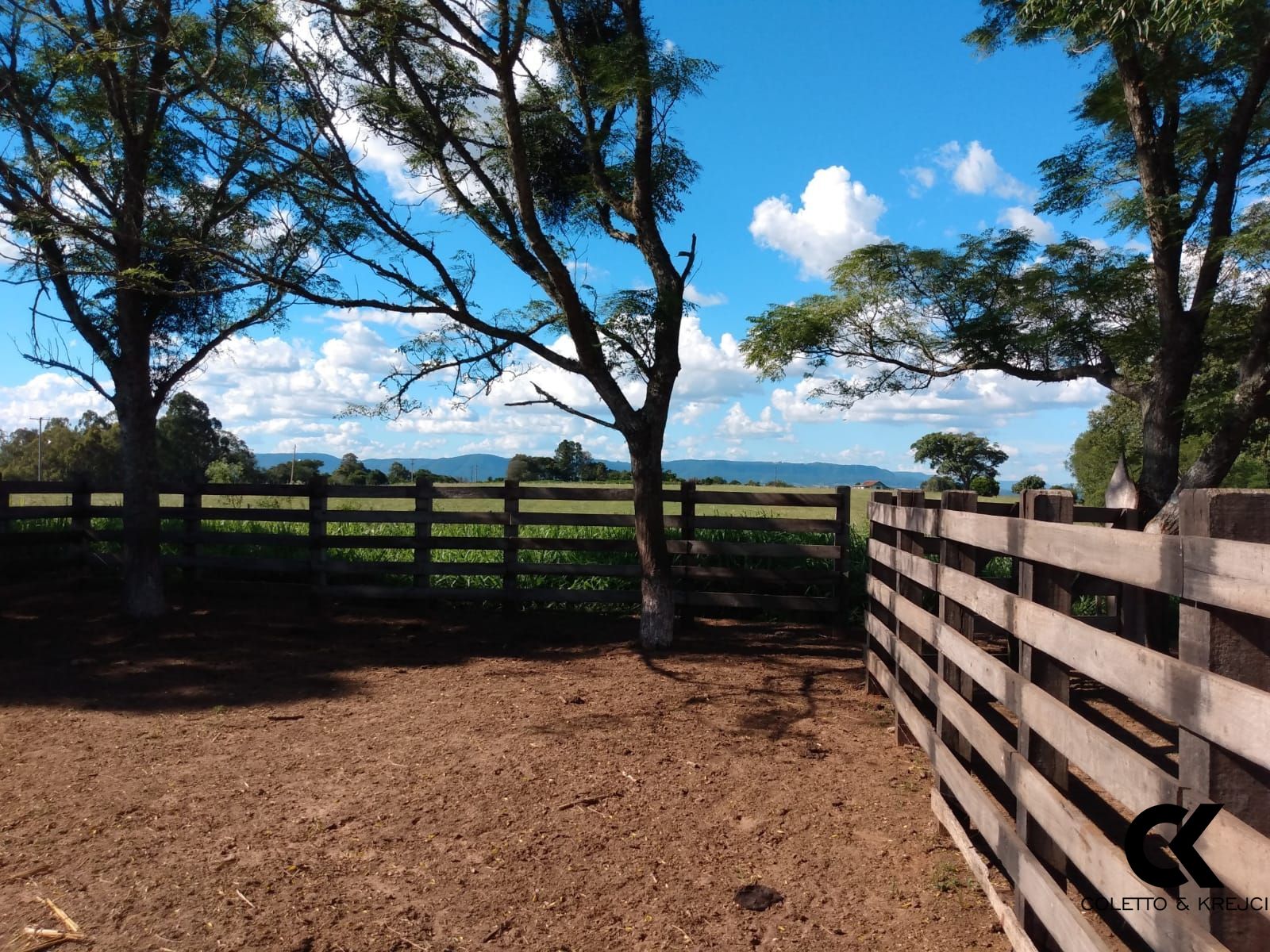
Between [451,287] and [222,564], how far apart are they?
17.6 feet

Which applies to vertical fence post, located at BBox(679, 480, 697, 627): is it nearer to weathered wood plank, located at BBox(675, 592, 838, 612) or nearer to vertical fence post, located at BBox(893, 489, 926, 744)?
weathered wood plank, located at BBox(675, 592, 838, 612)

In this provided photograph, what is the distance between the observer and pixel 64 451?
61.9 m

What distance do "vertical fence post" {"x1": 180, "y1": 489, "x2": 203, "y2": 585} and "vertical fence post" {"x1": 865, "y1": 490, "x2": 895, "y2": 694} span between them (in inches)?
322

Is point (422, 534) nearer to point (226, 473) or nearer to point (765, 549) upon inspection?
point (765, 549)

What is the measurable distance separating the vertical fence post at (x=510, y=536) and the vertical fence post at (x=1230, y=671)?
806cm

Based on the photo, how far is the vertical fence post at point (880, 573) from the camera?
6.14 metres

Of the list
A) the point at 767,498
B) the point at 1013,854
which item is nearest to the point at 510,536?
the point at 767,498

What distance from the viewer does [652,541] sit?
8234mm

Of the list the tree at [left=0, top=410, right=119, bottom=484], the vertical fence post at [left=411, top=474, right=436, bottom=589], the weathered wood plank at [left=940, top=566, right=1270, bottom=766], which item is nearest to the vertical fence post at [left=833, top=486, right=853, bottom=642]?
the vertical fence post at [left=411, top=474, right=436, bottom=589]

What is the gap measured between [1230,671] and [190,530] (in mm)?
11445

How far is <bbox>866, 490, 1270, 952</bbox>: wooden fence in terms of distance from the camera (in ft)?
5.73

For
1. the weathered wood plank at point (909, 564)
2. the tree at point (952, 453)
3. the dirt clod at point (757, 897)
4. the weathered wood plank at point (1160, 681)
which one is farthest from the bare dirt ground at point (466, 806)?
the tree at point (952, 453)

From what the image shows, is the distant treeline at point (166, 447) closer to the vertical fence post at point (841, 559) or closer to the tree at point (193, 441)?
the tree at point (193, 441)

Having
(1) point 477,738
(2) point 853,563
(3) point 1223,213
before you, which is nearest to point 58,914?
(1) point 477,738
